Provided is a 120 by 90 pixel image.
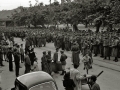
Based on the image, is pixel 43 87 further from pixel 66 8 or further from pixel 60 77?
pixel 66 8

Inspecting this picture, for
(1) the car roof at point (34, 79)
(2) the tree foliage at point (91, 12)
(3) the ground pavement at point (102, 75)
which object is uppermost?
(2) the tree foliage at point (91, 12)

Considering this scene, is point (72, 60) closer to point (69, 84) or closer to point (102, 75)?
point (102, 75)

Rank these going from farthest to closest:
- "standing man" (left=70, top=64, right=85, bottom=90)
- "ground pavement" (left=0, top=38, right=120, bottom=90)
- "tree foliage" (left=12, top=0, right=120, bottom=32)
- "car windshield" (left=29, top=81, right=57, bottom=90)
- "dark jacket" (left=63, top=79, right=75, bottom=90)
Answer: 1. "tree foliage" (left=12, top=0, right=120, bottom=32)
2. "ground pavement" (left=0, top=38, right=120, bottom=90)
3. "standing man" (left=70, top=64, right=85, bottom=90)
4. "dark jacket" (left=63, top=79, right=75, bottom=90)
5. "car windshield" (left=29, top=81, right=57, bottom=90)

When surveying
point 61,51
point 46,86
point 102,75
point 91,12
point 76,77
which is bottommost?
point 102,75

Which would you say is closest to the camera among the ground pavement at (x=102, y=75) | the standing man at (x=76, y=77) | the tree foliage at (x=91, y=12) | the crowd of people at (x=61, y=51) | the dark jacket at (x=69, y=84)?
the dark jacket at (x=69, y=84)

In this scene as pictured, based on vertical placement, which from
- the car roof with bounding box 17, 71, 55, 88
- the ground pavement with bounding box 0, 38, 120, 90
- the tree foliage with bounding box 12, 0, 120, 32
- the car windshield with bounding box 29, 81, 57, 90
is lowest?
the ground pavement with bounding box 0, 38, 120, 90

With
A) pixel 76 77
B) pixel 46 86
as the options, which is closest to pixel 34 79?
pixel 46 86

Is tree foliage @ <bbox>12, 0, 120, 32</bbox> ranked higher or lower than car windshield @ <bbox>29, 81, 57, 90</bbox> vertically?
higher

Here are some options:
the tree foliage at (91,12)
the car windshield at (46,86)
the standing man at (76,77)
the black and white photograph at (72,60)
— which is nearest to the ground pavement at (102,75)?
the black and white photograph at (72,60)

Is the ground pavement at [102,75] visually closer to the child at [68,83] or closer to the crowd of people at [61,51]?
the crowd of people at [61,51]

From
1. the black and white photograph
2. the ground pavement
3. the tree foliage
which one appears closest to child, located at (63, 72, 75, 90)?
the black and white photograph

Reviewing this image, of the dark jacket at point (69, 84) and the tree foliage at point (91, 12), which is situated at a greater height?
the tree foliage at point (91, 12)

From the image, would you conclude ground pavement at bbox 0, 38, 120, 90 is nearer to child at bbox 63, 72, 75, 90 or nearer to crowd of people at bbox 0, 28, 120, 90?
crowd of people at bbox 0, 28, 120, 90

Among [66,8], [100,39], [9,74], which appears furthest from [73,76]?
[66,8]
